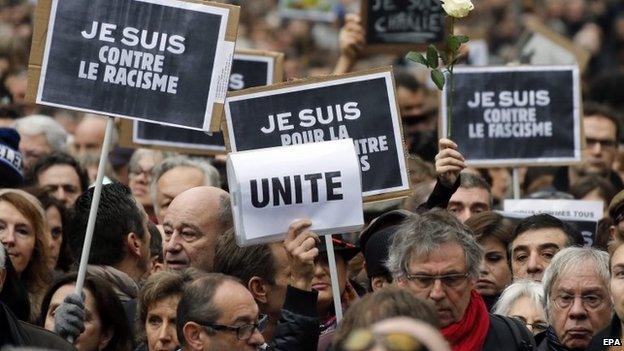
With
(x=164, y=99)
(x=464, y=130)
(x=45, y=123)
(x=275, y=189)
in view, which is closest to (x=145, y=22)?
(x=164, y=99)

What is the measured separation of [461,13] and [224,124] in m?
1.29

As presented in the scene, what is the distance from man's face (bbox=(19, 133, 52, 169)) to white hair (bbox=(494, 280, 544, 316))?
488cm

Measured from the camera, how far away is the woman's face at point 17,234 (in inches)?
349

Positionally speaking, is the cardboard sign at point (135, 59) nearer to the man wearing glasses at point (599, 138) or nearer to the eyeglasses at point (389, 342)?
the eyeglasses at point (389, 342)

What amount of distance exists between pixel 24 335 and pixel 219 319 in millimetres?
899

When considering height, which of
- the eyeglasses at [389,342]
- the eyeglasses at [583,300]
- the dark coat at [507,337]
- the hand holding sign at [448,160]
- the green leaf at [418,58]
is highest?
the green leaf at [418,58]

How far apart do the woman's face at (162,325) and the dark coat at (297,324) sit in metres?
0.79

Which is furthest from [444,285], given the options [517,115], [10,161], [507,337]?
[517,115]

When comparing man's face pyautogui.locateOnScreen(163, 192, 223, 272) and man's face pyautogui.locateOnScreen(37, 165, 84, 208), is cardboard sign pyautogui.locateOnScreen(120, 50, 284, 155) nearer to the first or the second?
man's face pyautogui.locateOnScreen(37, 165, 84, 208)

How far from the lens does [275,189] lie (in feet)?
24.2

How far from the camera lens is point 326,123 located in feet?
27.8

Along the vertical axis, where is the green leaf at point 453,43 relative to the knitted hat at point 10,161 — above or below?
above

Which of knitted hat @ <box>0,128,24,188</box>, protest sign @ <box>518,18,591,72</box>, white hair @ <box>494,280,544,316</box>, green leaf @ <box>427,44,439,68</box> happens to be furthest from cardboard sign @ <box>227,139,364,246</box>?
protest sign @ <box>518,18,591,72</box>

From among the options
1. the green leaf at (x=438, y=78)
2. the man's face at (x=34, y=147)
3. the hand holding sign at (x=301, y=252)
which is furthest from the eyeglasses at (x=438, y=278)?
the man's face at (x=34, y=147)
